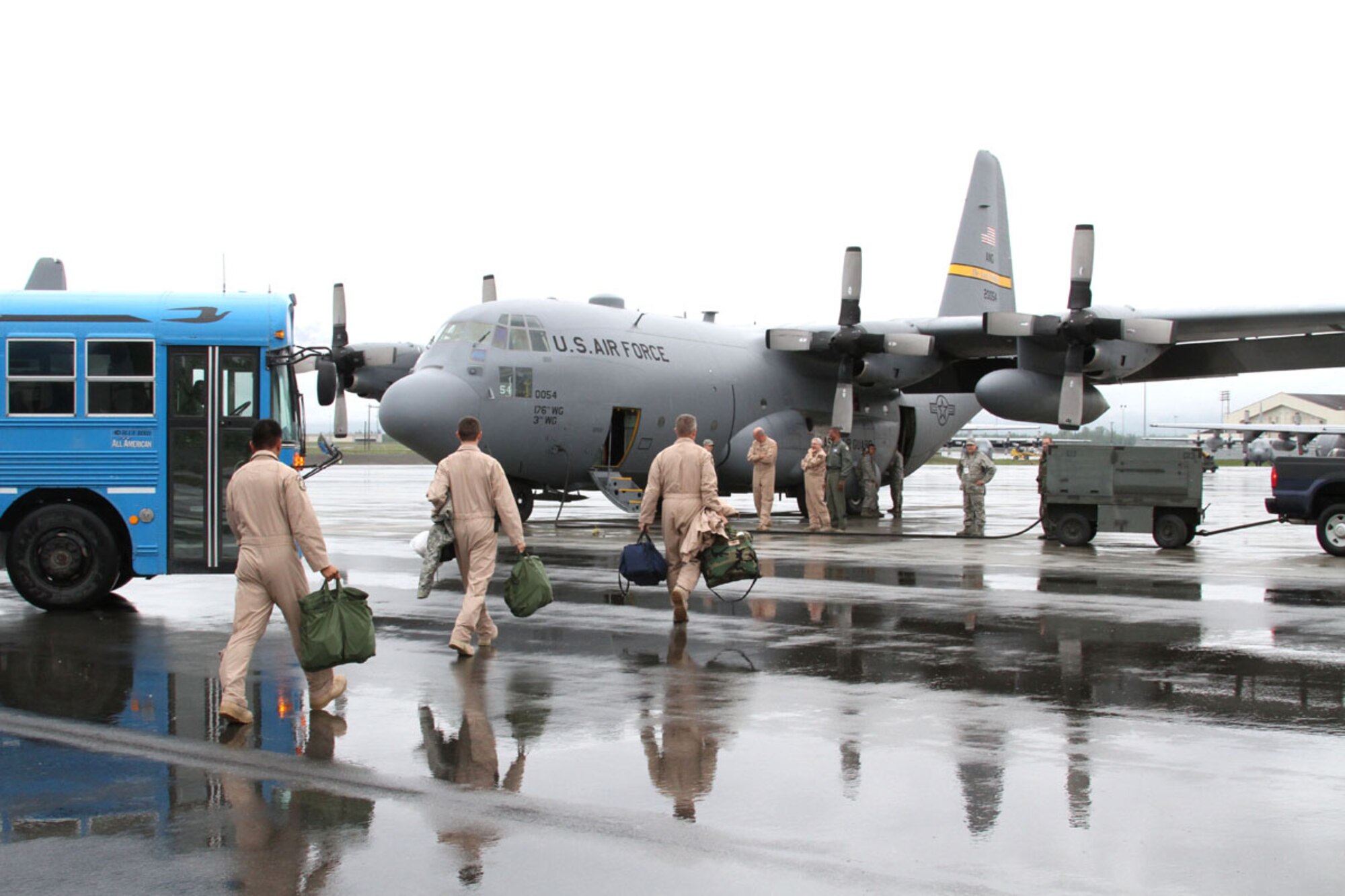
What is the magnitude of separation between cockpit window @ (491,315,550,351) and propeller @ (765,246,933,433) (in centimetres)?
599

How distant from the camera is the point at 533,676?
8555 mm

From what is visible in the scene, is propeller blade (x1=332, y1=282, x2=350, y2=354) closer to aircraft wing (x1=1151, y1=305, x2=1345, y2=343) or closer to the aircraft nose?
the aircraft nose

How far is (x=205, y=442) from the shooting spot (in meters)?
11.9

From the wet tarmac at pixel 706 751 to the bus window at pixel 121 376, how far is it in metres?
1.93

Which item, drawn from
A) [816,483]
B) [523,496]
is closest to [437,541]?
[523,496]

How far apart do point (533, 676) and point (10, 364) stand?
6.35 m

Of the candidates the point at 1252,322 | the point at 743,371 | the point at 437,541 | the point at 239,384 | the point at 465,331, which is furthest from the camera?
the point at 743,371

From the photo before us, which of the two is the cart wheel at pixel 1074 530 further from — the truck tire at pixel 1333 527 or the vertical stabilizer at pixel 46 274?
the vertical stabilizer at pixel 46 274

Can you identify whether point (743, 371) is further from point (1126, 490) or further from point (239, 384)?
point (239, 384)

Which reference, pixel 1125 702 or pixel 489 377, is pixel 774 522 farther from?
pixel 1125 702

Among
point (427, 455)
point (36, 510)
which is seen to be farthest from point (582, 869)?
point (427, 455)

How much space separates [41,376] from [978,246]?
23.5 meters

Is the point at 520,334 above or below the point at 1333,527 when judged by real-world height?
above

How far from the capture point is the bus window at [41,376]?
1172 centimetres
